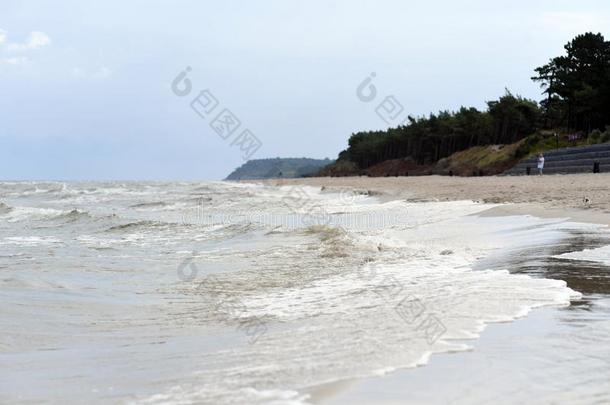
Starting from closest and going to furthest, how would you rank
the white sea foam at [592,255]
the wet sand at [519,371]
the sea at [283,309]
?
the wet sand at [519,371] < the sea at [283,309] < the white sea foam at [592,255]

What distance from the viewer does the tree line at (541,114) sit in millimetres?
41094

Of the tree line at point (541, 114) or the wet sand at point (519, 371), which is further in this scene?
the tree line at point (541, 114)

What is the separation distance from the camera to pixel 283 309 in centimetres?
→ 531

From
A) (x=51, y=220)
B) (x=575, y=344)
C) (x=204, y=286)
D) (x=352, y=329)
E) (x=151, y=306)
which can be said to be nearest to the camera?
(x=575, y=344)

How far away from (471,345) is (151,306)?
129 inches

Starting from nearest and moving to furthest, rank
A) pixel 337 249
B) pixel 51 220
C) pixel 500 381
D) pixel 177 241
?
pixel 500 381, pixel 337 249, pixel 177 241, pixel 51 220

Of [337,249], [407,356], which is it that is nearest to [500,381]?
[407,356]

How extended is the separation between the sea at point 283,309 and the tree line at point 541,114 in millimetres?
34086

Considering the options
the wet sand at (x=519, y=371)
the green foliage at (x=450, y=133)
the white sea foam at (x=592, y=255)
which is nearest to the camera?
the wet sand at (x=519, y=371)

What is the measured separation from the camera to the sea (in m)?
3.32

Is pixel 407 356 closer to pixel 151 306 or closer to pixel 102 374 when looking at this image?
pixel 102 374

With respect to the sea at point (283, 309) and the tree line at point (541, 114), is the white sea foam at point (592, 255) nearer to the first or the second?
the sea at point (283, 309)

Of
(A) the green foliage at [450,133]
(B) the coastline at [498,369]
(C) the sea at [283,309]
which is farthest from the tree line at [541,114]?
(B) the coastline at [498,369]

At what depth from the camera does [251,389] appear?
121 inches
